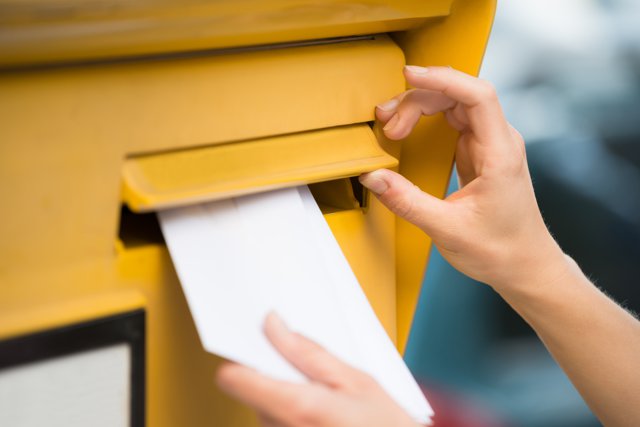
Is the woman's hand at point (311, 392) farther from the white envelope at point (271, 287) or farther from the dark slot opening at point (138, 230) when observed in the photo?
the dark slot opening at point (138, 230)

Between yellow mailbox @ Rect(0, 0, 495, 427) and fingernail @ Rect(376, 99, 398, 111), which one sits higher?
fingernail @ Rect(376, 99, 398, 111)

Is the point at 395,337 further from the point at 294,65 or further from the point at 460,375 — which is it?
the point at 460,375

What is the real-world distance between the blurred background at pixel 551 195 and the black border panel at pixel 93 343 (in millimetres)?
1488

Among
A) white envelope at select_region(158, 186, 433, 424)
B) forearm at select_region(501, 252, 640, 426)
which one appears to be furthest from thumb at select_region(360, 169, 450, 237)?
forearm at select_region(501, 252, 640, 426)

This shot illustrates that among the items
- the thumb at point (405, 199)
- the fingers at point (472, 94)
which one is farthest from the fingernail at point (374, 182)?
the fingers at point (472, 94)

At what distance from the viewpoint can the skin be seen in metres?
0.61

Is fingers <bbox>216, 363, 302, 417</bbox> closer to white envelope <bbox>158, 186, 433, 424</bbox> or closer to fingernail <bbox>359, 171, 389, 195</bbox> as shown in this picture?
white envelope <bbox>158, 186, 433, 424</bbox>

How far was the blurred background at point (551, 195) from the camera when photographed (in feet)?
6.89

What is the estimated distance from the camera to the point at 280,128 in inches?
29.3

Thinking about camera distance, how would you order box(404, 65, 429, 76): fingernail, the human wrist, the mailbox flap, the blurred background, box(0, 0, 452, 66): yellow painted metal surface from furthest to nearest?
the blurred background → the human wrist → box(404, 65, 429, 76): fingernail → the mailbox flap → box(0, 0, 452, 66): yellow painted metal surface

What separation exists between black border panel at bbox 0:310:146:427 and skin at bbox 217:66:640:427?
0.08 metres

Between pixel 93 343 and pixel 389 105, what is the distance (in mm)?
427

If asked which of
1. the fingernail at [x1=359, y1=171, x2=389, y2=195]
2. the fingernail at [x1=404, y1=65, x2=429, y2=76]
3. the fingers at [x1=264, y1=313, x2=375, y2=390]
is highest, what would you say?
the fingernail at [x1=404, y1=65, x2=429, y2=76]

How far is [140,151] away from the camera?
65 centimetres
